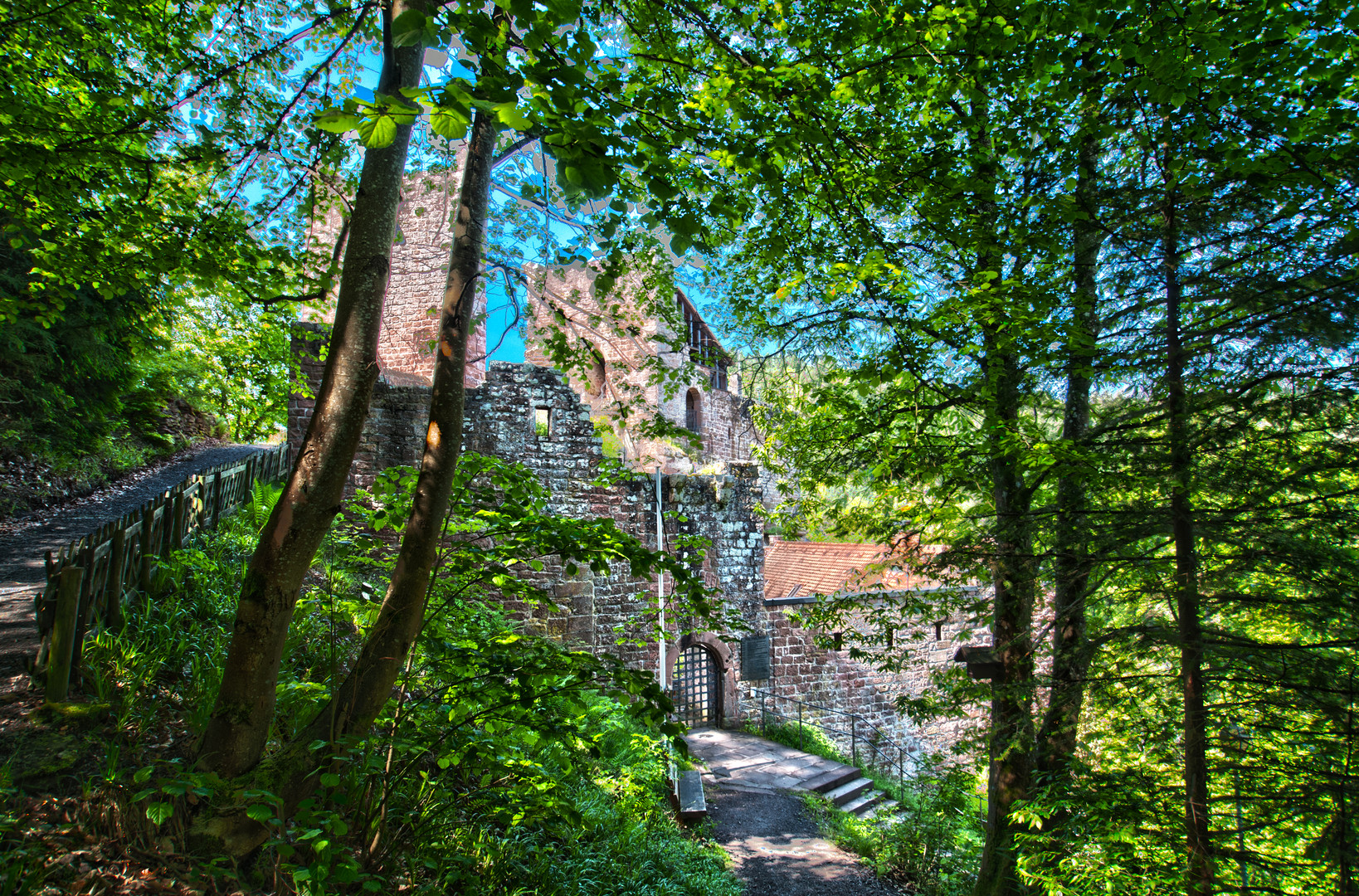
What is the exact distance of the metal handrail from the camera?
12000 millimetres

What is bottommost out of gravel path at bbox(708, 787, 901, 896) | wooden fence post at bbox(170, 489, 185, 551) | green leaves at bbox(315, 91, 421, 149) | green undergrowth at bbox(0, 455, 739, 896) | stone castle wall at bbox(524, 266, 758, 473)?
gravel path at bbox(708, 787, 901, 896)

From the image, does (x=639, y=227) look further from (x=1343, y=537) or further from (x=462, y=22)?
(x=1343, y=537)

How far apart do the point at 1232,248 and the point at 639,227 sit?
3772 mm

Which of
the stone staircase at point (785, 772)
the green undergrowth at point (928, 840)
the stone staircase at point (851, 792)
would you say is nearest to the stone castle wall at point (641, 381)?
the stone staircase at point (785, 772)

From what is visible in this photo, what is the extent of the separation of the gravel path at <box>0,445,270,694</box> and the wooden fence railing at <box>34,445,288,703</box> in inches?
12.5

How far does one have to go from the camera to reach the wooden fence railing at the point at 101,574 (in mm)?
3586

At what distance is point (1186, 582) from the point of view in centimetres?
366

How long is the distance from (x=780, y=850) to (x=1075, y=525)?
5.06 metres

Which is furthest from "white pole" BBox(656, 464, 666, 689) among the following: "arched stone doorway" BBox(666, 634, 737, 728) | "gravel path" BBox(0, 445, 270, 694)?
"gravel path" BBox(0, 445, 270, 694)

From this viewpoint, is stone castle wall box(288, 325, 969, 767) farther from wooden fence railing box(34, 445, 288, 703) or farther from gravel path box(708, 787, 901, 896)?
gravel path box(708, 787, 901, 896)

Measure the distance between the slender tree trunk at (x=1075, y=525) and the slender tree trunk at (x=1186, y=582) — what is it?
42 cm

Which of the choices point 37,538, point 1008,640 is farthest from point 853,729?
point 37,538

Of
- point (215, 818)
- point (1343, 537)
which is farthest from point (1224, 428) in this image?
point (215, 818)

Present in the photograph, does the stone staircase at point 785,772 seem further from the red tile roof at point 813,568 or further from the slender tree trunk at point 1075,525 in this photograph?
the slender tree trunk at point 1075,525
